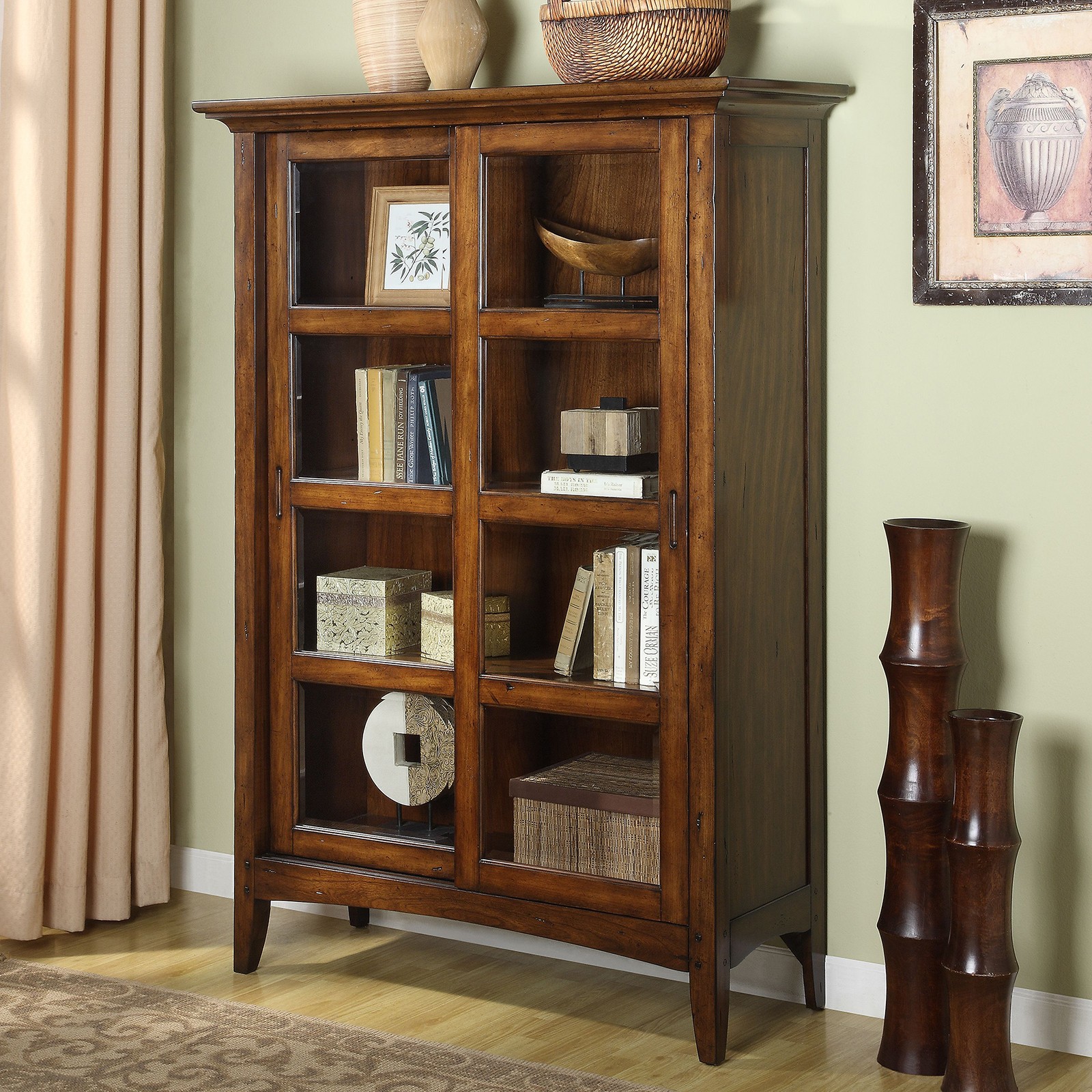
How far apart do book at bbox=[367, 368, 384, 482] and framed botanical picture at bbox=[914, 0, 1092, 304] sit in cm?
97

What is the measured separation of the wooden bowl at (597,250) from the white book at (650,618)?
1.57 ft

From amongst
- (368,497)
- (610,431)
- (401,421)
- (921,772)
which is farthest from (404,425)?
(921,772)

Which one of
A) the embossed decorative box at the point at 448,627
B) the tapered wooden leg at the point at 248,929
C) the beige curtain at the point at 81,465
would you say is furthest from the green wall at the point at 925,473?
the tapered wooden leg at the point at 248,929

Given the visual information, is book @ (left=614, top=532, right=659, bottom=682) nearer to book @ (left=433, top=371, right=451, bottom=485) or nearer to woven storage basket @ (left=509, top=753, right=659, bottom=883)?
woven storage basket @ (left=509, top=753, right=659, bottom=883)

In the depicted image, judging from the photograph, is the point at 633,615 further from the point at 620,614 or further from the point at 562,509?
the point at 562,509

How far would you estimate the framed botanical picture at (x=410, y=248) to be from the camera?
2.67 m

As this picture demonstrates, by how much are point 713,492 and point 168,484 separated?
1.53 metres

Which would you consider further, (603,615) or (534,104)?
(603,615)

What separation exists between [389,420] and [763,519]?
0.71m

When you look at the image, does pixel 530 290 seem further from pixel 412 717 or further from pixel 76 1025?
pixel 76 1025

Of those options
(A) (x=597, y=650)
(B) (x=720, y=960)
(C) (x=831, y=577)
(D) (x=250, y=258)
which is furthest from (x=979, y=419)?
(D) (x=250, y=258)

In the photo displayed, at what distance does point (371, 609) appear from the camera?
111 inches

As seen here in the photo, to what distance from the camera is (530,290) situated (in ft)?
8.55

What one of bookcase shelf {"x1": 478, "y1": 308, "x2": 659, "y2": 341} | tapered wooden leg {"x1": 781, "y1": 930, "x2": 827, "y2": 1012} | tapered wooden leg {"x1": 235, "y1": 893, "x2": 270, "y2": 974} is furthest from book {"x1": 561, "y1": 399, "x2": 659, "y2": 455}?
tapered wooden leg {"x1": 235, "y1": 893, "x2": 270, "y2": 974}
